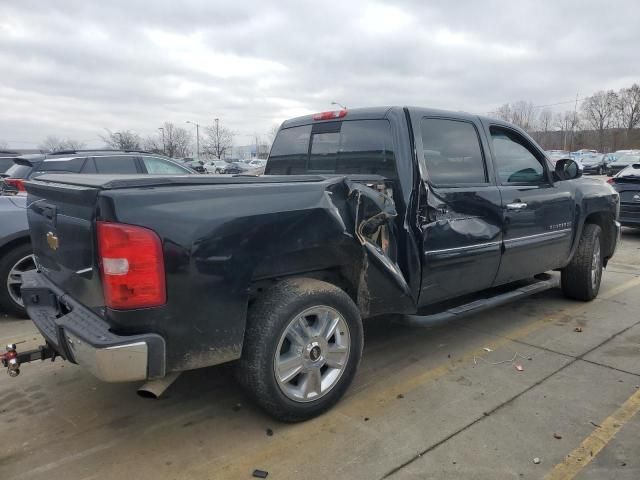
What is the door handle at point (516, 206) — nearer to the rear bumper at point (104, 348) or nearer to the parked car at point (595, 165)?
the rear bumper at point (104, 348)

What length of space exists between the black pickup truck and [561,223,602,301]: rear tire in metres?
1.07

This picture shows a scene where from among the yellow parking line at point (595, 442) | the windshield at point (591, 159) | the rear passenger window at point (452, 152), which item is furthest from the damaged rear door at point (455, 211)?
the windshield at point (591, 159)

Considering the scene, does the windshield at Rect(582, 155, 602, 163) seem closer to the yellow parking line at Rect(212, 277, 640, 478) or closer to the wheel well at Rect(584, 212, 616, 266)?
the wheel well at Rect(584, 212, 616, 266)

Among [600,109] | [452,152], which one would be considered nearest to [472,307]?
[452,152]

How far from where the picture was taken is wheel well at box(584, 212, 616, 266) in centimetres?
553

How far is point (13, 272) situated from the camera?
477 cm

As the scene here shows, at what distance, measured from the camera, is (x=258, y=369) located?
8.76ft

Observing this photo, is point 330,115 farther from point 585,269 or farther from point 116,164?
point 116,164

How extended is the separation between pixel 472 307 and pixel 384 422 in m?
1.45

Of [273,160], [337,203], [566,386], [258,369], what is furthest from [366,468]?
[273,160]

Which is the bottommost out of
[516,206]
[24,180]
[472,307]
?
[472,307]

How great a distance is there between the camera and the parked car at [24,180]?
4.72 m

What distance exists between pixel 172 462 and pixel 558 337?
11.3ft

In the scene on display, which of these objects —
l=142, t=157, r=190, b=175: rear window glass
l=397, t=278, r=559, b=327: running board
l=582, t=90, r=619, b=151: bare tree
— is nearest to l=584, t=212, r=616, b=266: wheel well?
l=397, t=278, r=559, b=327: running board
